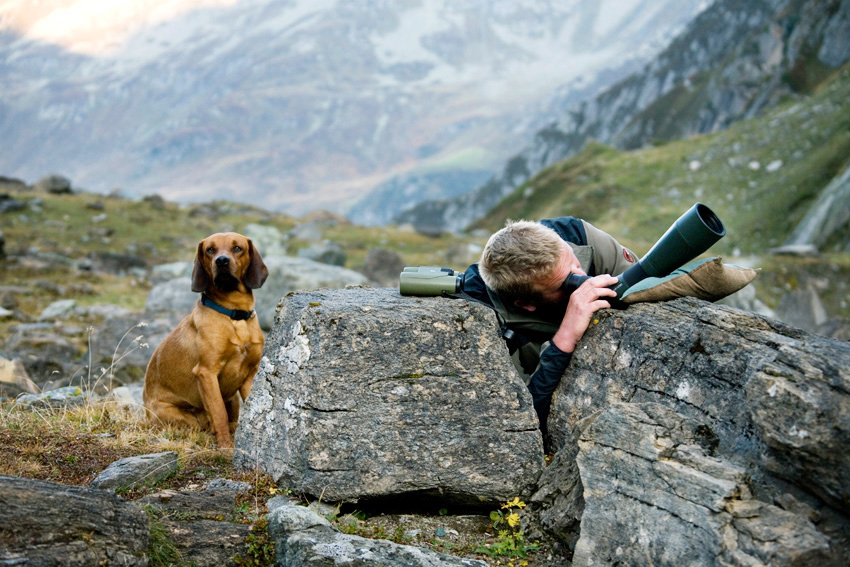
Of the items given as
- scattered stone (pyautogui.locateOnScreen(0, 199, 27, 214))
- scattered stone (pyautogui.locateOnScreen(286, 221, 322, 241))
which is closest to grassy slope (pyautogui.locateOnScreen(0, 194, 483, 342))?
scattered stone (pyautogui.locateOnScreen(0, 199, 27, 214))

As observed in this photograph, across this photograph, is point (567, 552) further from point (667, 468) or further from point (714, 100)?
point (714, 100)

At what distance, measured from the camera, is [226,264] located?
7.50m

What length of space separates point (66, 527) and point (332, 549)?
5.00 feet

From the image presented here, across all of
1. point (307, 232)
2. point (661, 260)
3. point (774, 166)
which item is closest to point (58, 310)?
point (661, 260)

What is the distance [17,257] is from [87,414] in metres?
24.9

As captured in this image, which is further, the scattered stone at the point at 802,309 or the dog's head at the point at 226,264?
the scattered stone at the point at 802,309

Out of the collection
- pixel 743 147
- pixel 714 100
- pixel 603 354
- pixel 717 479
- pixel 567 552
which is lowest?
pixel 567 552

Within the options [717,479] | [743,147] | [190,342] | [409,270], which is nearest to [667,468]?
[717,479]

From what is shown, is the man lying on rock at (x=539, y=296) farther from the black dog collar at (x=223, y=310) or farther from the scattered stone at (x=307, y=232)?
the scattered stone at (x=307, y=232)

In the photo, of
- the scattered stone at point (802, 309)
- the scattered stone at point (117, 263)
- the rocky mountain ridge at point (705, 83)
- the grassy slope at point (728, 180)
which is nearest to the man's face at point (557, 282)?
the scattered stone at point (802, 309)

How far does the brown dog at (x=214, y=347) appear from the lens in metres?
7.39

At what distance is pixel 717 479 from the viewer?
3.86 m

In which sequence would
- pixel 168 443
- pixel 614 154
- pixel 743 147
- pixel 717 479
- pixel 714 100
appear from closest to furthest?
1. pixel 717 479
2. pixel 168 443
3. pixel 743 147
4. pixel 614 154
5. pixel 714 100

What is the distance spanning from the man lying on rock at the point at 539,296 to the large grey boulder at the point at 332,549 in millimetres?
1853
